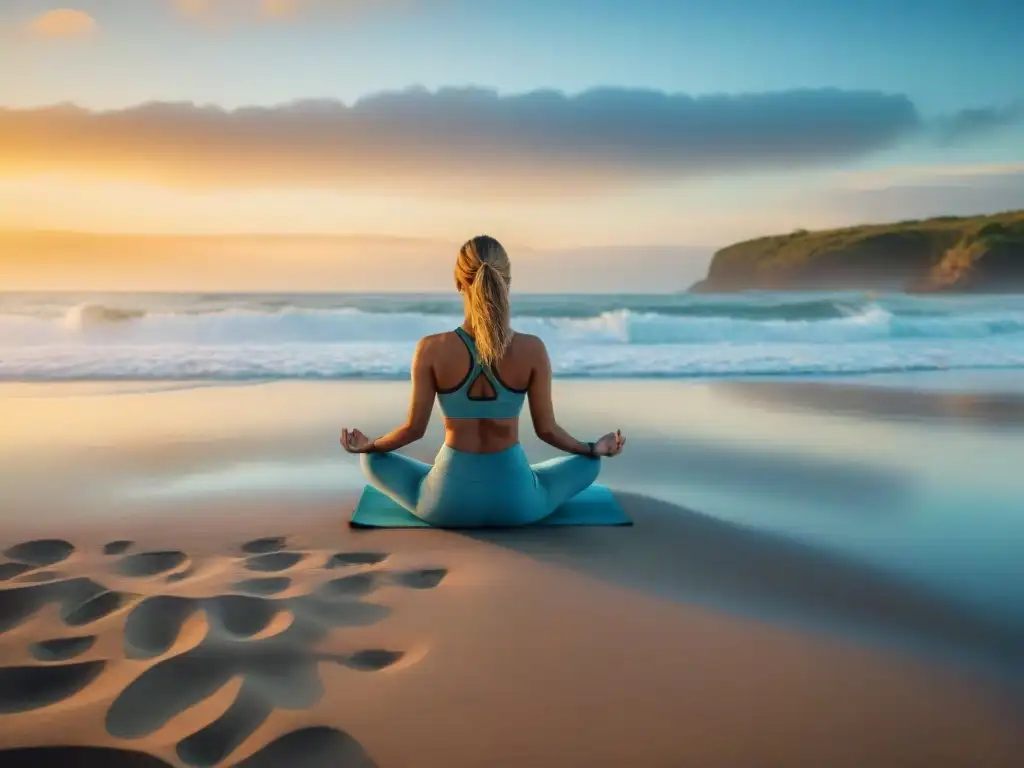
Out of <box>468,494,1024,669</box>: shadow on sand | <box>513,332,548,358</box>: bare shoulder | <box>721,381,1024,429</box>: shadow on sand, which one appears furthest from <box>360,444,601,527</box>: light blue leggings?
<box>721,381,1024,429</box>: shadow on sand

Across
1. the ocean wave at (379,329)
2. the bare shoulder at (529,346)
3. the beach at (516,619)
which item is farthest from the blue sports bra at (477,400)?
the ocean wave at (379,329)

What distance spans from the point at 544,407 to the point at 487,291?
1.72ft

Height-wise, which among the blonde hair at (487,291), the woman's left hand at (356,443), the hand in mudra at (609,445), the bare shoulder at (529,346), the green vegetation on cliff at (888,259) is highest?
the green vegetation on cliff at (888,259)

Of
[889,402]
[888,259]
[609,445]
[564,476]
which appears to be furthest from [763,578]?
[888,259]

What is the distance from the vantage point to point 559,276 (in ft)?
58.0

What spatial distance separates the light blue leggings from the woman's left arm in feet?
0.40

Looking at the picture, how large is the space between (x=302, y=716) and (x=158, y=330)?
43.1 ft

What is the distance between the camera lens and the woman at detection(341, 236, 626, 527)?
2.89 meters

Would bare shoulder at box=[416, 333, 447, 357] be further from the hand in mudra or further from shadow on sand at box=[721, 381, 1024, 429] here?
shadow on sand at box=[721, 381, 1024, 429]

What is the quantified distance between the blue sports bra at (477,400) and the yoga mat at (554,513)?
0.49m

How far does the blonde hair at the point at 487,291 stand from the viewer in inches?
112

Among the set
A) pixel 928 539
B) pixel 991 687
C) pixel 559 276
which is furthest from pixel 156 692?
pixel 559 276

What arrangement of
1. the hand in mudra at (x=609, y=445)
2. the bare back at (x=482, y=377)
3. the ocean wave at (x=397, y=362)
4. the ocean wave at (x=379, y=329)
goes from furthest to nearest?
1. the ocean wave at (x=379, y=329)
2. the ocean wave at (x=397, y=362)
3. the hand in mudra at (x=609, y=445)
4. the bare back at (x=482, y=377)

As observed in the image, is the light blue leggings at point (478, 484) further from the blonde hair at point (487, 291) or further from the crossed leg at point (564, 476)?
the blonde hair at point (487, 291)
